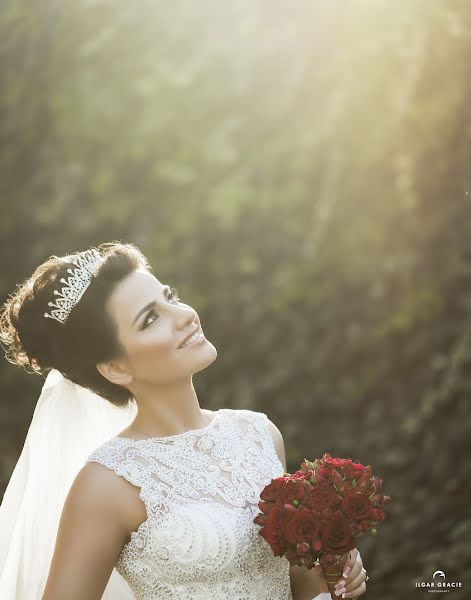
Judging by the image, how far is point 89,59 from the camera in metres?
5.54

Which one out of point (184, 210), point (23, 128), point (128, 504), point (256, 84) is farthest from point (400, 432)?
point (23, 128)

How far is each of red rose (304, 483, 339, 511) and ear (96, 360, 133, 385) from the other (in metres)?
0.62

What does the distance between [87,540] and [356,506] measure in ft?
2.25

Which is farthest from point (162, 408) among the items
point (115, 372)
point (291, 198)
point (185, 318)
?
point (291, 198)

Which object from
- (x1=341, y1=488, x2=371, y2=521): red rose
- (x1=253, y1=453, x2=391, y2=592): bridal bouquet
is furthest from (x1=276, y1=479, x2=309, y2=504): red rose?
(x1=341, y1=488, x2=371, y2=521): red rose

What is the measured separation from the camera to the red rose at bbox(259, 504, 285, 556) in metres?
2.23

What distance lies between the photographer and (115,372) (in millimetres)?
2539

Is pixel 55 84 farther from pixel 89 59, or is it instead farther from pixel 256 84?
pixel 256 84

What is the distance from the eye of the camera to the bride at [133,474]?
2361mm

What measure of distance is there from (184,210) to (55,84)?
1.14 metres

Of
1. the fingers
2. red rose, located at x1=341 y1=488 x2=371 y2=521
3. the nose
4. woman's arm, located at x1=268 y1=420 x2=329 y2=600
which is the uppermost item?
the nose

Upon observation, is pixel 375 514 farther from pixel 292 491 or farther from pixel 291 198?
pixel 291 198

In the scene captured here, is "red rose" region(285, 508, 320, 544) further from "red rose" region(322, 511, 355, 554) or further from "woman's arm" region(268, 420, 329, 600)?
"woman's arm" region(268, 420, 329, 600)

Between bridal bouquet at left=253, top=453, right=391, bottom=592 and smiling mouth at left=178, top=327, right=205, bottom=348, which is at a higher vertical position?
smiling mouth at left=178, top=327, right=205, bottom=348
